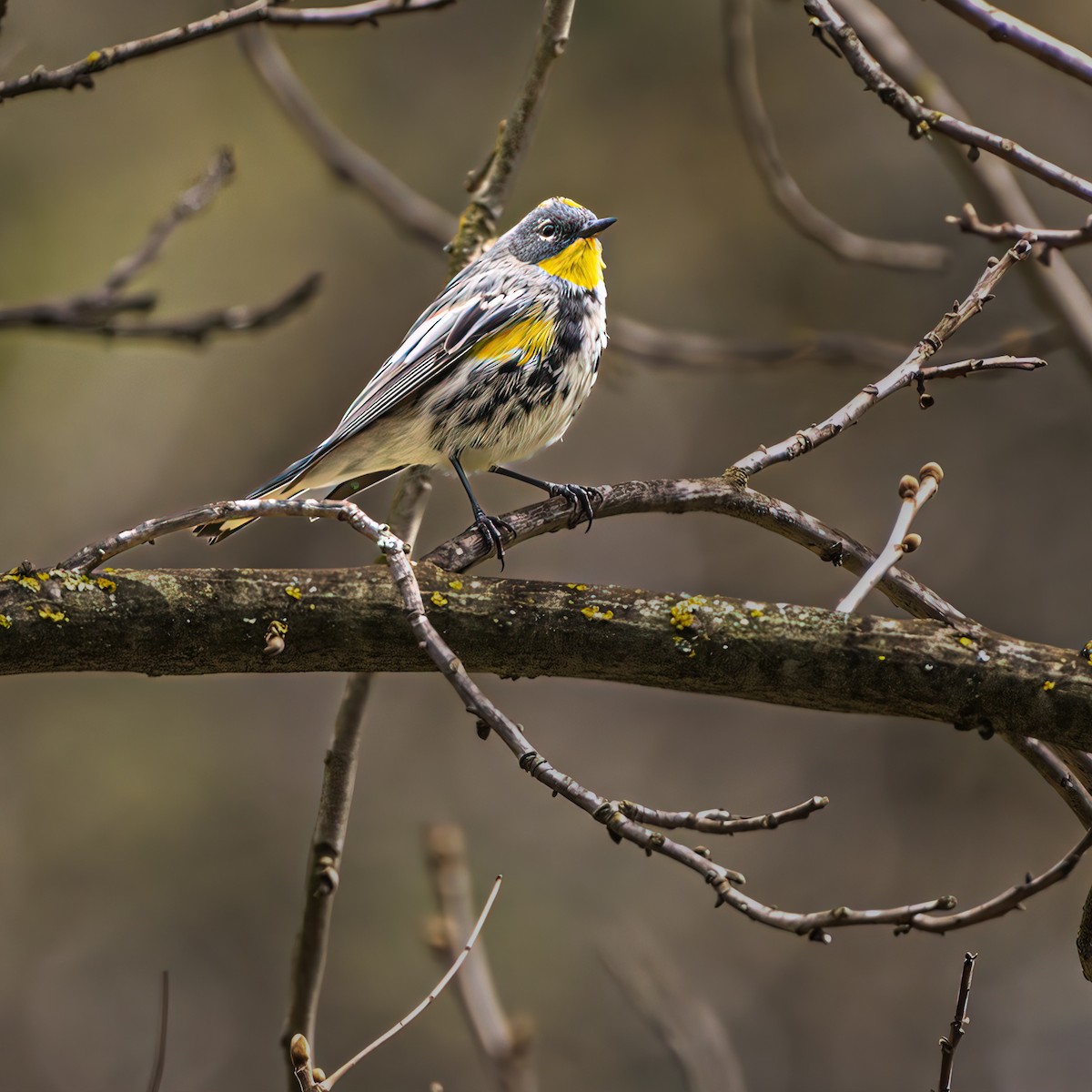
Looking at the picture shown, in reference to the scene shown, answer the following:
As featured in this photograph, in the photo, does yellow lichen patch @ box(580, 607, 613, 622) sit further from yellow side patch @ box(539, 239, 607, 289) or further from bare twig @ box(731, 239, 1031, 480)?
yellow side patch @ box(539, 239, 607, 289)

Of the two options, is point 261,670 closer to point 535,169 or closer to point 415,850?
point 415,850

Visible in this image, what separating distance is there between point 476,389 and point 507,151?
0.97 m

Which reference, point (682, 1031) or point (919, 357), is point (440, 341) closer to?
point (919, 357)

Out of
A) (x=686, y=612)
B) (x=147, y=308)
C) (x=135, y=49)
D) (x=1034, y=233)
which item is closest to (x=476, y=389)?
(x=147, y=308)

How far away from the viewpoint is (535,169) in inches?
375

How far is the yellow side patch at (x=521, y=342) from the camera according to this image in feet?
12.4

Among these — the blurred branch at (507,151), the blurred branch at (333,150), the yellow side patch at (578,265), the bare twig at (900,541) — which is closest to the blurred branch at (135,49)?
the blurred branch at (507,151)

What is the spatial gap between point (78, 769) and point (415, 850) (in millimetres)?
2532

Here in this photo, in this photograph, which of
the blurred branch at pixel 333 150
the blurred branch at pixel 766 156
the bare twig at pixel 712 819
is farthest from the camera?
the blurred branch at pixel 333 150

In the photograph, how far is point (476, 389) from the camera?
3.73 m

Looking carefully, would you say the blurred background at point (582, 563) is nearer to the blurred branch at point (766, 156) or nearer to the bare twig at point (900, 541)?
the blurred branch at point (766, 156)

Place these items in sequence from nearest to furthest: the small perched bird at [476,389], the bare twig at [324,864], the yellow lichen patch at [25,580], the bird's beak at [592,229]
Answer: the yellow lichen patch at [25,580]
the bare twig at [324,864]
the small perched bird at [476,389]
the bird's beak at [592,229]

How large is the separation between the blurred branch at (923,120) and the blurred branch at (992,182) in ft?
4.41

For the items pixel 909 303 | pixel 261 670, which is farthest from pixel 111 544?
pixel 909 303
